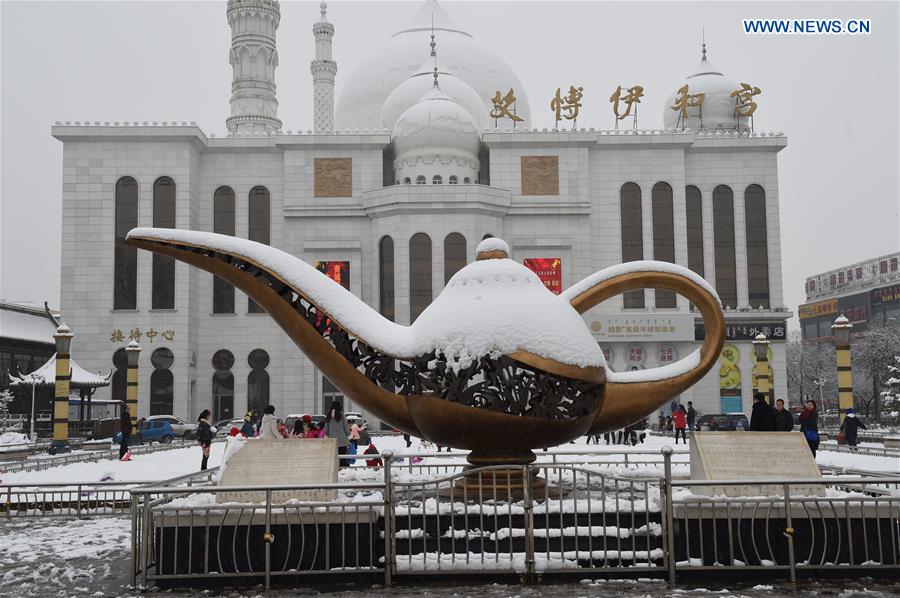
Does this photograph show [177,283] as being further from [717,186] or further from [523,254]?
[717,186]

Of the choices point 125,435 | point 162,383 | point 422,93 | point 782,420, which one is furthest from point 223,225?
point 782,420

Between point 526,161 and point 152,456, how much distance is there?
23144 millimetres

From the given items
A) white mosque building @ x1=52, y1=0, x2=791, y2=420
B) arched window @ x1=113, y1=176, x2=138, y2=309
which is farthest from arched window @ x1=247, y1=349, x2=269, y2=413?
arched window @ x1=113, y1=176, x2=138, y2=309

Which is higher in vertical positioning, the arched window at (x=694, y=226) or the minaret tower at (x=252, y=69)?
the minaret tower at (x=252, y=69)

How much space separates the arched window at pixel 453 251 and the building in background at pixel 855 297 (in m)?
32.5

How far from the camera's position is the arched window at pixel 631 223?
39750 millimetres

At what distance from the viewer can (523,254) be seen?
38.7 metres

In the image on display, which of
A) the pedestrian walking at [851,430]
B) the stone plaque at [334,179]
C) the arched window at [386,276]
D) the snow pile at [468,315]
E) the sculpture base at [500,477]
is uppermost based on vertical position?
the stone plaque at [334,179]

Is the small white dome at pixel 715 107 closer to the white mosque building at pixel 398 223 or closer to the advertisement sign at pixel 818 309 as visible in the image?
the white mosque building at pixel 398 223

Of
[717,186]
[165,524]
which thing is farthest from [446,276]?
[165,524]

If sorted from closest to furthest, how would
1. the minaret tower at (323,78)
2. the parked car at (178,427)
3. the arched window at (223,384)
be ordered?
1. the parked car at (178,427)
2. the arched window at (223,384)
3. the minaret tower at (323,78)

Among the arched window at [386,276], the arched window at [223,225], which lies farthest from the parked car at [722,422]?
the arched window at [223,225]

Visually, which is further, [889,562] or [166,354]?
[166,354]

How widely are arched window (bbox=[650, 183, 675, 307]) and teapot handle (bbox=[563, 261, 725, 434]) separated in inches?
1202
